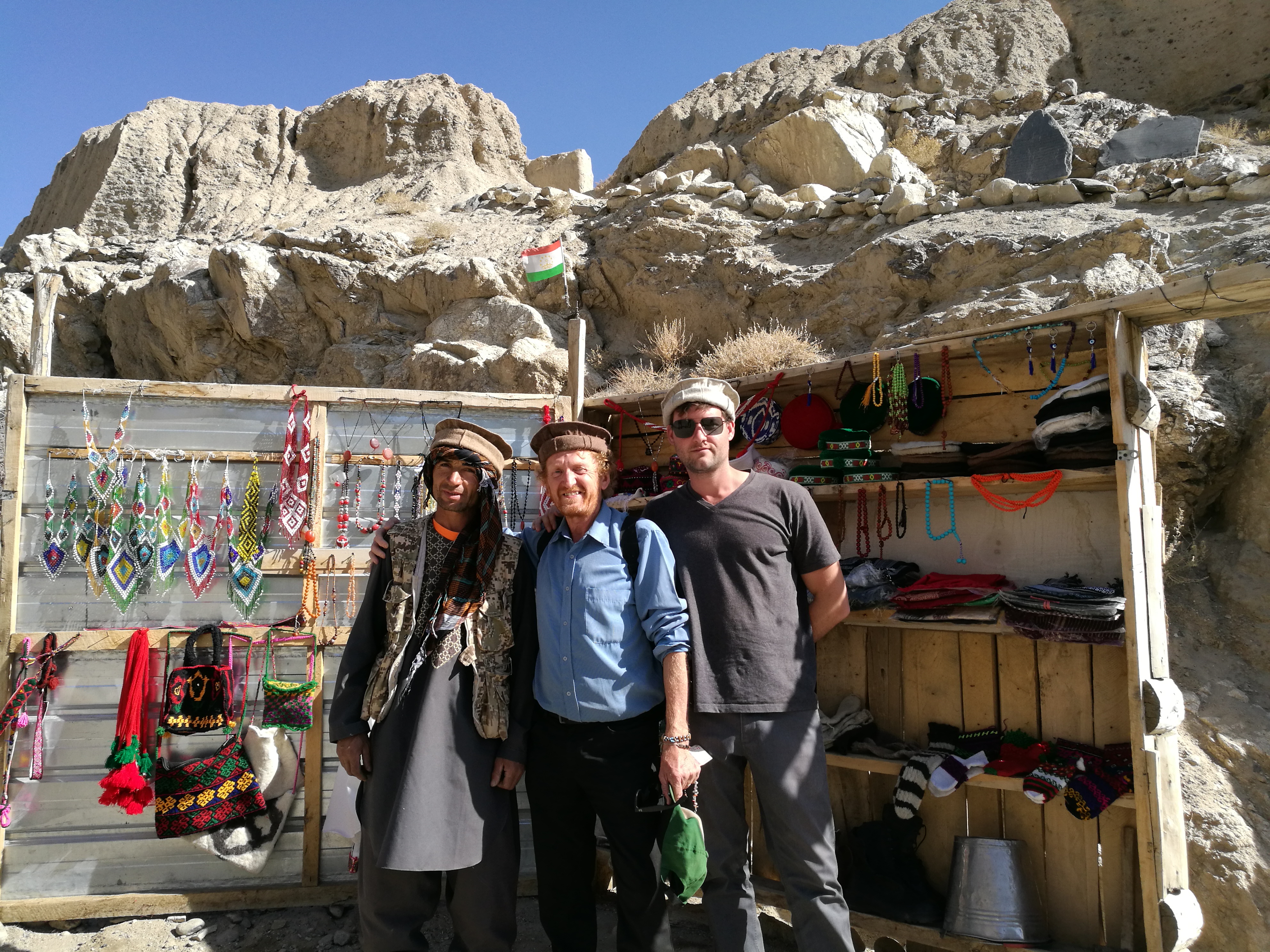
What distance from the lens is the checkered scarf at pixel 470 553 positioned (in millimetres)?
2834

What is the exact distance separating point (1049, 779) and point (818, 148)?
11121 mm

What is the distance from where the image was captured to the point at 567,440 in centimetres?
286

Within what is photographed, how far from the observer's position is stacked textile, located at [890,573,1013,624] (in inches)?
133

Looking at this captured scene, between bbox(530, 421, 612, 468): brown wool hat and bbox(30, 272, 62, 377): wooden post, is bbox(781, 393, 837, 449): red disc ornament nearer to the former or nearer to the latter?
bbox(530, 421, 612, 468): brown wool hat

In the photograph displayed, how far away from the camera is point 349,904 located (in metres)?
3.85

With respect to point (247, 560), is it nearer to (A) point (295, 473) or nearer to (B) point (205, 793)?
(A) point (295, 473)

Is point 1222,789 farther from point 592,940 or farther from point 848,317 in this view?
point 848,317

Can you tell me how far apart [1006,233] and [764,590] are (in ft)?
23.6

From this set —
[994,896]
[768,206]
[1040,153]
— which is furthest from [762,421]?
[1040,153]

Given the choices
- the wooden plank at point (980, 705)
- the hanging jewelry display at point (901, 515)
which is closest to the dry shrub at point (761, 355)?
the hanging jewelry display at point (901, 515)

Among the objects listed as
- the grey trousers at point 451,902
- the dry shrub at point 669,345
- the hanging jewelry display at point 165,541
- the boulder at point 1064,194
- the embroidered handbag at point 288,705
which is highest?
the boulder at point 1064,194

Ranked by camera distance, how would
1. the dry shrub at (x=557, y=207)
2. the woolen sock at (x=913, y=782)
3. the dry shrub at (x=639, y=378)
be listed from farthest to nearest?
the dry shrub at (x=557, y=207) < the dry shrub at (x=639, y=378) < the woolen sock at (x=913, y=782)

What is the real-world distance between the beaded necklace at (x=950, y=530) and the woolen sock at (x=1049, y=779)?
957 mm

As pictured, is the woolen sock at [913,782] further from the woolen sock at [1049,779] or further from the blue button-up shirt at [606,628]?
the blue button-up shirt at [606,628]
